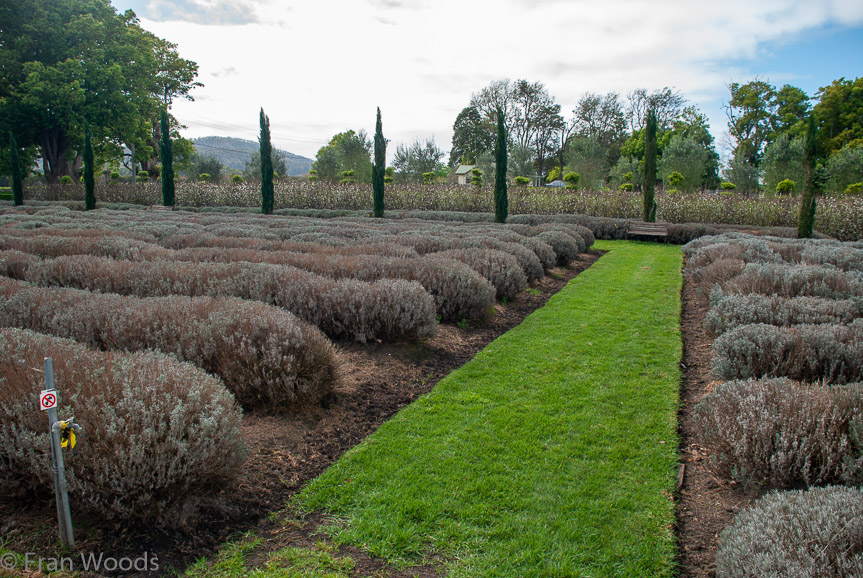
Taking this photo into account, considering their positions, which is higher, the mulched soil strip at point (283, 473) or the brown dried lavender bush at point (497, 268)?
the brown dried lavender bush at point (497, 268)

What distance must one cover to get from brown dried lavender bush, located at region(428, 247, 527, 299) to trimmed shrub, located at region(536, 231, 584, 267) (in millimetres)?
3717

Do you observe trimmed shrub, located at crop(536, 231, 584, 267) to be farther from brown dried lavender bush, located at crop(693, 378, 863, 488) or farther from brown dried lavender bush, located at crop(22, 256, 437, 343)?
brown dried lavender bush, located at crop(693, 378, 863, 488)

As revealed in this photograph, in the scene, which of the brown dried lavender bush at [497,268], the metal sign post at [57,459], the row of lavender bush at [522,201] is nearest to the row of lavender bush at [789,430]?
the metal sign post at [57,459]

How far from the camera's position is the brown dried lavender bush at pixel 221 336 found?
11.5 feet

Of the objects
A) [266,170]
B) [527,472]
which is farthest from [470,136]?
[527,472]

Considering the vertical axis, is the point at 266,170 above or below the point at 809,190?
A: above

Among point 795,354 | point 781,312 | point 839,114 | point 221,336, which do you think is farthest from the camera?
point 839,114

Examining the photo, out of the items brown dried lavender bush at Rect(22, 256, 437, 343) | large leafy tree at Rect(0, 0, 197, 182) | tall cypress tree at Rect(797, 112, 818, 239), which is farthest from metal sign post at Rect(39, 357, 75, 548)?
large leafy tree at Rect(0, 0, 197, 182)

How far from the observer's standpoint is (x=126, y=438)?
222cm

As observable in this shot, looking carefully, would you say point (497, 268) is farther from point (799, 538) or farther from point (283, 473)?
point (799, 538)

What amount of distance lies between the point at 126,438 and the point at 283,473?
0.96 meters

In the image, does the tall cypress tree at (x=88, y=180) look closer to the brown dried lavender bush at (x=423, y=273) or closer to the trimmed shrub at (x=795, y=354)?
the brown dried lavender bush at (x=423, y=273)

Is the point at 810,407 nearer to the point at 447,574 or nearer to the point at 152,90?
the point at 447,574

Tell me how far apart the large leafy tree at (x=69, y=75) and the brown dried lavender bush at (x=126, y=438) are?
35.6 metres
